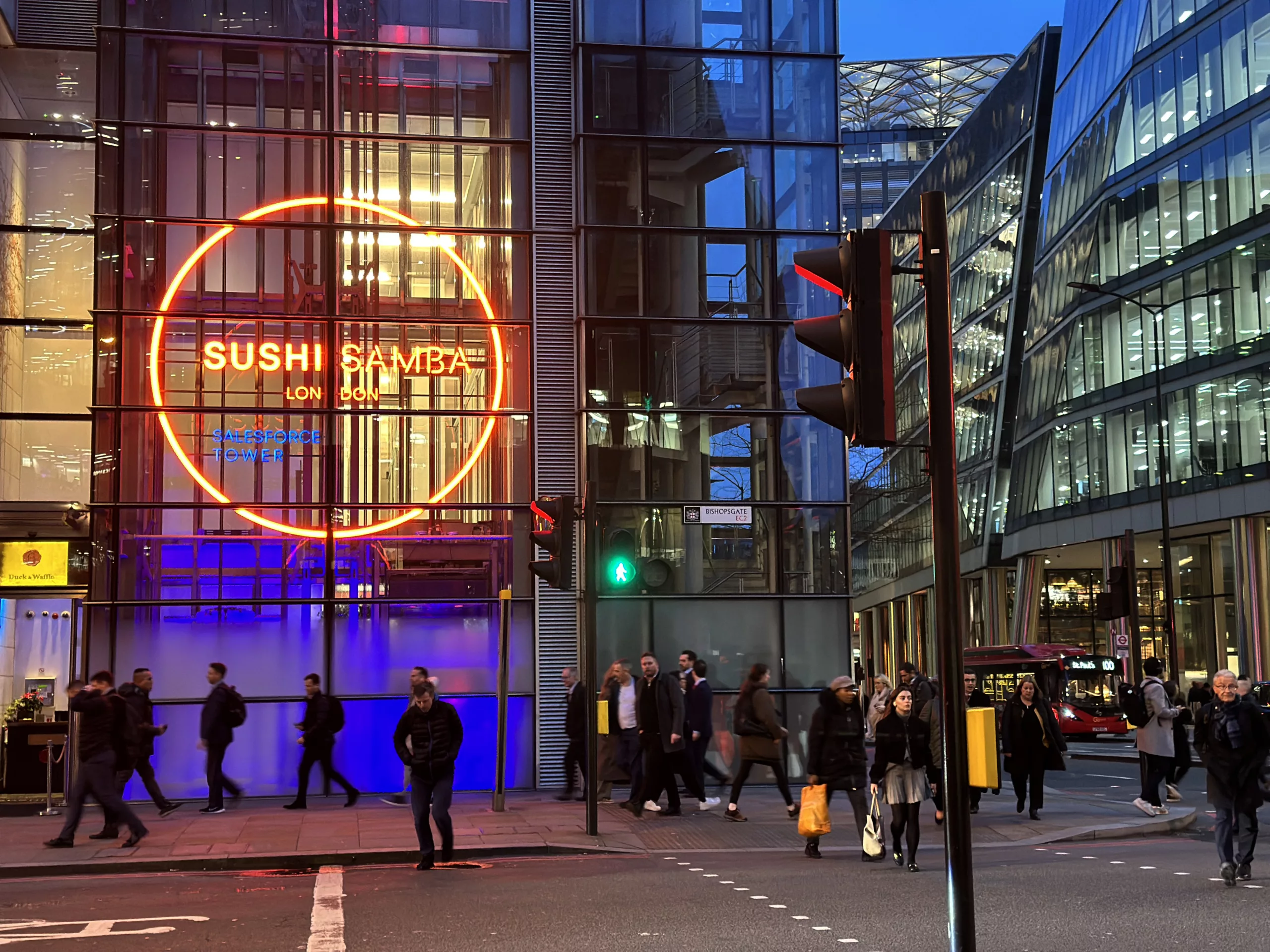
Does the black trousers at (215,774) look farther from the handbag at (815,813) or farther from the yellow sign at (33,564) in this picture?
the handbag at (815,813)

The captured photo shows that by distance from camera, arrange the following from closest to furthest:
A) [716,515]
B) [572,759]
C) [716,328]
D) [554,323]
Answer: [572,759] → [716,515] → [554,323] → [716,328]

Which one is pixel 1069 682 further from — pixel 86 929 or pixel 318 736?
pixel 86 929

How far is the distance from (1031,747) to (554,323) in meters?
9.55

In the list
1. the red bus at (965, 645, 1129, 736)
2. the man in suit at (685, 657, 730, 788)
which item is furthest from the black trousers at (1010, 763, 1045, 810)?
the red bus at (965, 645, 1129, 736)

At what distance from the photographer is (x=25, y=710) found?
2233 cm

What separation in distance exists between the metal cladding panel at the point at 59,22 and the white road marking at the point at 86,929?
16.4 m

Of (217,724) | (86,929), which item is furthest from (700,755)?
(86,929)

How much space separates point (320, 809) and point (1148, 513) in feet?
123

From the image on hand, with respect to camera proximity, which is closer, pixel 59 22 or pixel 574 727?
pixel 574 727

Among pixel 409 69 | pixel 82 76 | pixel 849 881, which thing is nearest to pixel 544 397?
pixel 409 69

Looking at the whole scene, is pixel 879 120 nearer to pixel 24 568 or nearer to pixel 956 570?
pixel 24 568

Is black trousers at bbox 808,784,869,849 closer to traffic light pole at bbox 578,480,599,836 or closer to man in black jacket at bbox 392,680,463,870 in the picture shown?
traffic light pole at bbox 578,480,599,836

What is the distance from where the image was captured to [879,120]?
4213 inches

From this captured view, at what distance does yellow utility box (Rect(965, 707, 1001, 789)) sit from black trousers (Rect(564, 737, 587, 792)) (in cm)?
1184
